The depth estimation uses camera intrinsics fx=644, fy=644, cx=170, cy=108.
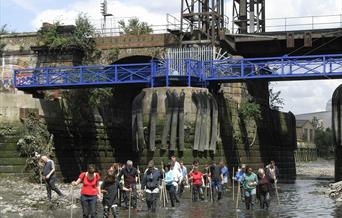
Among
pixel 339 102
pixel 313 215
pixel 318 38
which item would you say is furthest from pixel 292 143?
pixel 313 215

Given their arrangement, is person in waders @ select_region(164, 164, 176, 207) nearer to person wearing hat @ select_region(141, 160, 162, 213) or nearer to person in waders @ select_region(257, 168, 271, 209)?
person wearing hat @ select_region(141, 160, 162, 213)

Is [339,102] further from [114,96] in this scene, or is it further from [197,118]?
[114,96]

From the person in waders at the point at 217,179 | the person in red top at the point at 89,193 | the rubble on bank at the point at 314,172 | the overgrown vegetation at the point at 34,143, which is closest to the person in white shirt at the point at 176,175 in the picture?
→ the person in waders at the point at 217,179

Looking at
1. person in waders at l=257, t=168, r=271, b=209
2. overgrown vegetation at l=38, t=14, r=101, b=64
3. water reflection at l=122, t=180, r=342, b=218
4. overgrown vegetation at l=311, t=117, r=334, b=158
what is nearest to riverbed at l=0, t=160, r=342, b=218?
water reflection at l=122, t=180, r=342, b=218

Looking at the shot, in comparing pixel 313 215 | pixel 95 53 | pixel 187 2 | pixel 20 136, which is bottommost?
pixel 313 215

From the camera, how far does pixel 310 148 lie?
402 ft

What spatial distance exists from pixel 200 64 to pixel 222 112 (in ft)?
12.9

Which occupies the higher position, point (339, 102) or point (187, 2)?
point (187, 2)

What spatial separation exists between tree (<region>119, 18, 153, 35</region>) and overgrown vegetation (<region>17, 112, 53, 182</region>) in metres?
15.1

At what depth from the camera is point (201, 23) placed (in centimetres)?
4247

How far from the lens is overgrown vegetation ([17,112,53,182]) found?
31125 mm

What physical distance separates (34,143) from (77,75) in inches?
327

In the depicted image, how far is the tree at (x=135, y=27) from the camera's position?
46.9 meters

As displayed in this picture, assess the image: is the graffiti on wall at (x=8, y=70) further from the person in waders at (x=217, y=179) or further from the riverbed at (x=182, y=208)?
the person in waders at (x=217, y=179)
